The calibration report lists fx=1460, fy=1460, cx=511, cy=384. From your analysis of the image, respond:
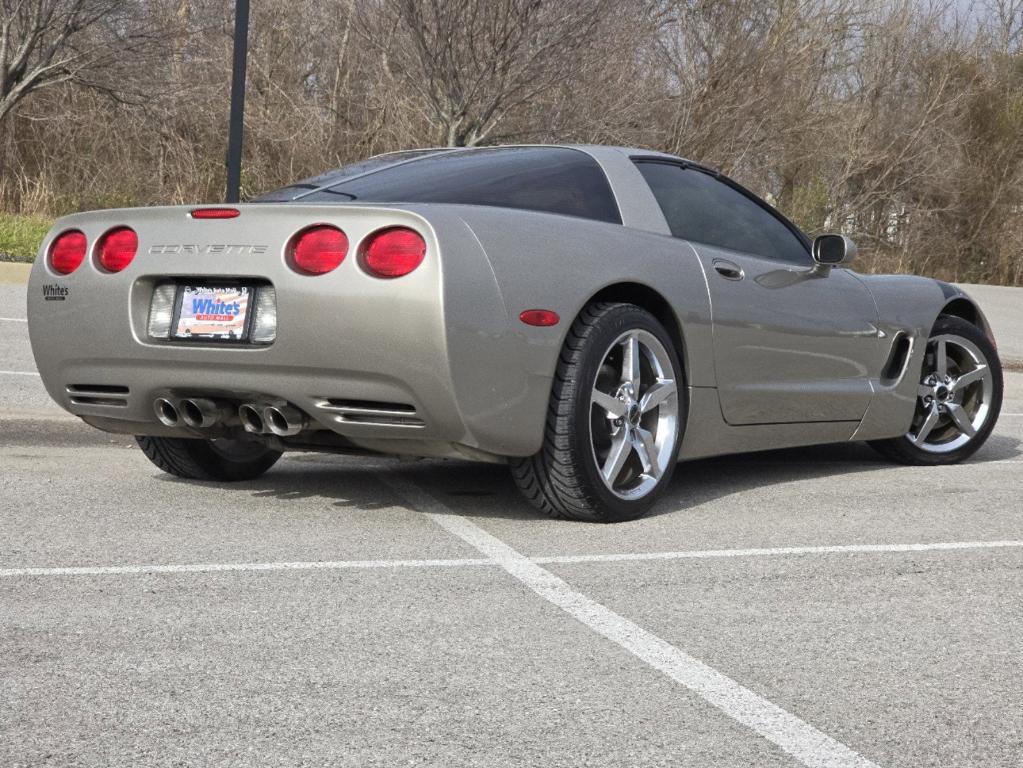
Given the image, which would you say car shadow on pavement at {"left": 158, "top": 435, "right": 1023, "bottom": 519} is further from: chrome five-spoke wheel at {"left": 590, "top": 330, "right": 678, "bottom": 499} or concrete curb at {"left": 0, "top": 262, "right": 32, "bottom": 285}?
concrete curb at {"left": 0, "top": 262, "right": 32, "bottom": 285}

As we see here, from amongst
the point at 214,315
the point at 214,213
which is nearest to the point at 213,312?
the point at 214,315

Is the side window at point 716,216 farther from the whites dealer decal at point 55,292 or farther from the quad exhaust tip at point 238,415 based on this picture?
the whites dealer decal at point 55,292

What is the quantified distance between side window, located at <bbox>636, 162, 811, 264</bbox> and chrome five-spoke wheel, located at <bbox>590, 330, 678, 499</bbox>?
0.66 m

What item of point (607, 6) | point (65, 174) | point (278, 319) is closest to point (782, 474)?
point (278, 319)

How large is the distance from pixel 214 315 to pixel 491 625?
1.71 meters

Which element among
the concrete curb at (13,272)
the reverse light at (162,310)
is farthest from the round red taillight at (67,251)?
the concrete curb at (13,272)

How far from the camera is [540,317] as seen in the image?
493 centimetres

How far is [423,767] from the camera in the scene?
2.77m

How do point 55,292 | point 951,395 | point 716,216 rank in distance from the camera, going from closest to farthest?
point 55,292 → point 716,216 → point 951,395

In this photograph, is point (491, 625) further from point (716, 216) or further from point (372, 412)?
point (716, 216)

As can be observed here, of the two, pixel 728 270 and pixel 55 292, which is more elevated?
pixel 728 270

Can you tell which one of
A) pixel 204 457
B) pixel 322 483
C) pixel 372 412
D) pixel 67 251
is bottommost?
pixel 322 483

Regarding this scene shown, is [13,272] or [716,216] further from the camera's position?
[13,272]

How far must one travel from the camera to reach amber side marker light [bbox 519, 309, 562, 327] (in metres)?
4.88
